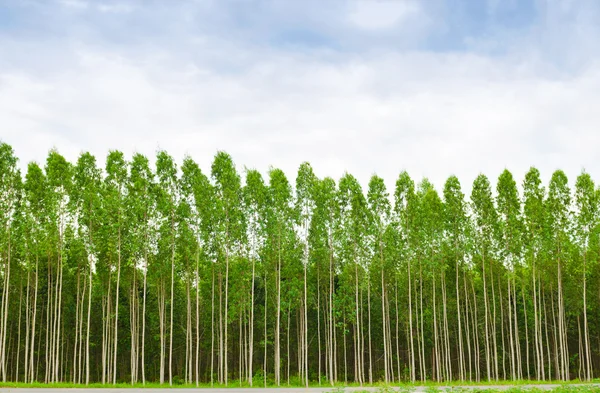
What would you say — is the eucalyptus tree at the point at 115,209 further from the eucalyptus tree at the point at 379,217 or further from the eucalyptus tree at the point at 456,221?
the eucalyptus tree at the point at 456,221

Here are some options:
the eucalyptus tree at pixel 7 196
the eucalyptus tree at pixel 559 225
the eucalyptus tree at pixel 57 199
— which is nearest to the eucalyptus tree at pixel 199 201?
the eucalyptus tree at pixel 57 199

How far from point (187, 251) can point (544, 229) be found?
2552cm

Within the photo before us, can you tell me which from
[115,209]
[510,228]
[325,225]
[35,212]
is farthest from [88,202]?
[510,228]

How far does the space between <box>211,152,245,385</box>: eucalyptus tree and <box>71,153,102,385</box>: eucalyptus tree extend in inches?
299

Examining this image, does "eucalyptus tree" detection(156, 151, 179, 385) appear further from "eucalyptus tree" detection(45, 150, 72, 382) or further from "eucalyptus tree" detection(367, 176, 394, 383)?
"eucalyptus tree" detection(367, 176, 394, 383)

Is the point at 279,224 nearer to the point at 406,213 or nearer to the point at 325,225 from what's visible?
the point at 325,225

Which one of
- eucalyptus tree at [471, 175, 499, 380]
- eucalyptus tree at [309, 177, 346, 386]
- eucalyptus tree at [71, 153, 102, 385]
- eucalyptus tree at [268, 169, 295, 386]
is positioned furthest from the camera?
eucalyptus tree at [471, 175, 499, 380]

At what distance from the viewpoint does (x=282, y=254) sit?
4000 centimetres

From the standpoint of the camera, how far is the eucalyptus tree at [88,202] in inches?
1433

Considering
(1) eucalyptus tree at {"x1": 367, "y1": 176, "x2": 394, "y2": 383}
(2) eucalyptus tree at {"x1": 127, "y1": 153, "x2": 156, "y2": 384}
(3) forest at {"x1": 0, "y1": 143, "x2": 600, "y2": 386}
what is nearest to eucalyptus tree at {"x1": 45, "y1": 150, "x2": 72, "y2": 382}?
(3) forest at {"x1": 0, "y1": 143, "x2": 600, "y2": 386}

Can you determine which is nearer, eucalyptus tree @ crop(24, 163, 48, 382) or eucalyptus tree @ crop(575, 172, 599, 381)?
eucalyptus tree @ crop(24, 163, 48, 382)

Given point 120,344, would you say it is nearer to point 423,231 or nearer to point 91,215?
point 91,215

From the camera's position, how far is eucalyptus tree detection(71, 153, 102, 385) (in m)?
36.4

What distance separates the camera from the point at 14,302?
4478 centimetres
